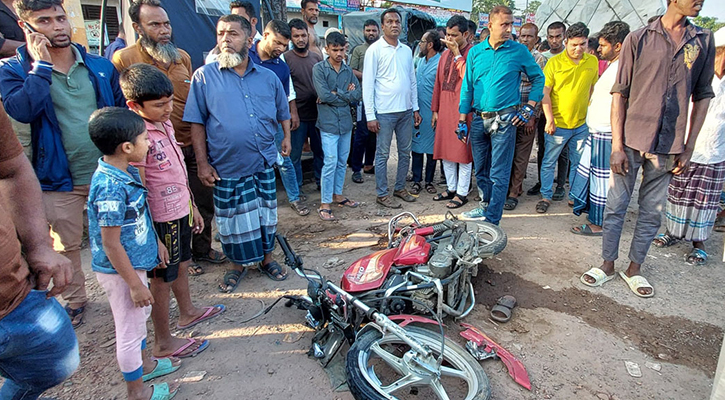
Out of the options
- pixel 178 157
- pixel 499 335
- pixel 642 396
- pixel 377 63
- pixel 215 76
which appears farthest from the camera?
pixel 377 63

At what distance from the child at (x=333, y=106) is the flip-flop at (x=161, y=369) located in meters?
2.59

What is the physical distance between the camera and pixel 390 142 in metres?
5.14

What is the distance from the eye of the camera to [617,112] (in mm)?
3223

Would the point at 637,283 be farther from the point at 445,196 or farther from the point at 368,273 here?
the point at 445,196

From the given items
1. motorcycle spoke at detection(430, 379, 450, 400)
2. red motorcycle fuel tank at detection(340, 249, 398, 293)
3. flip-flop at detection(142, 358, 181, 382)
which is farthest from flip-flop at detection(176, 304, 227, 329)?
motorcycle spoke at detection(430, 379, 450, 400)

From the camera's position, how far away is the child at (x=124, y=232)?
193 cm

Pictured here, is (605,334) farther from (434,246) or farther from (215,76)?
(215,76)

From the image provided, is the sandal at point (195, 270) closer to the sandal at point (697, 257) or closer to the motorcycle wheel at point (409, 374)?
the motorcycle wheel at point (409, 374)

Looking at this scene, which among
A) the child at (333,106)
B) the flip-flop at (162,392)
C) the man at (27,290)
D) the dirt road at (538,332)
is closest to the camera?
the man at (27,290)

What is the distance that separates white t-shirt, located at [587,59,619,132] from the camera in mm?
3996

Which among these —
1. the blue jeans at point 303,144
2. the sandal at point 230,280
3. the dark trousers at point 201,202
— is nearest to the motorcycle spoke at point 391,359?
the sandal at point 230,280

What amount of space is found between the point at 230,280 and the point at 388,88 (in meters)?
2.94

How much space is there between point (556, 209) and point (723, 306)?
85.3 inches

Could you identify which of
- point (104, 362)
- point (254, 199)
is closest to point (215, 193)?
point (254, 199)
